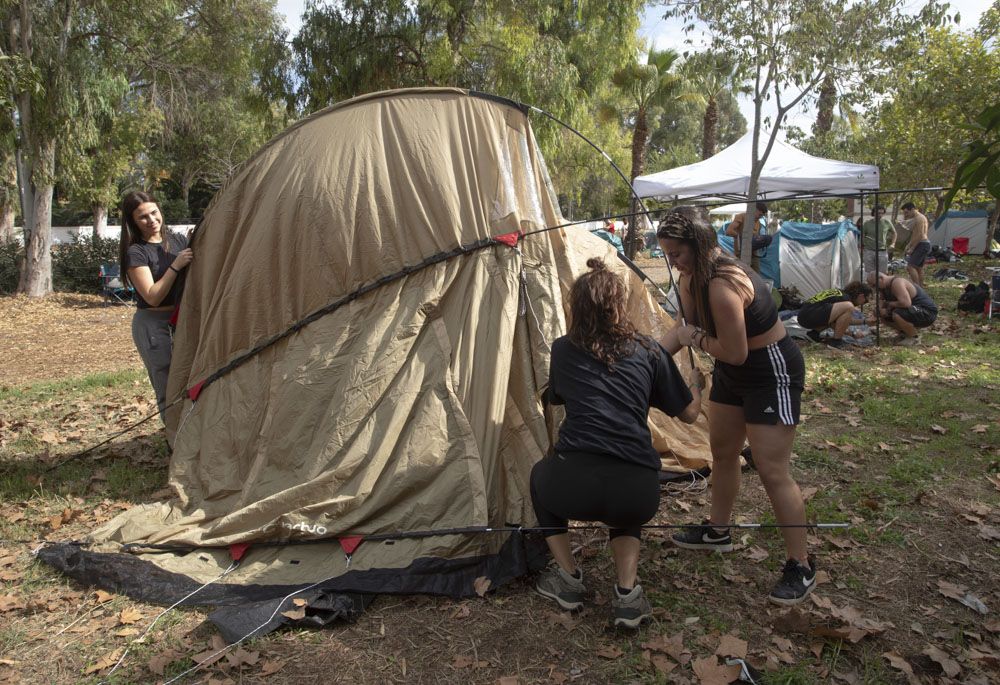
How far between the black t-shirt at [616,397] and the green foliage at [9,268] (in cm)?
1843

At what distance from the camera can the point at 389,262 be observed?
4199 mm

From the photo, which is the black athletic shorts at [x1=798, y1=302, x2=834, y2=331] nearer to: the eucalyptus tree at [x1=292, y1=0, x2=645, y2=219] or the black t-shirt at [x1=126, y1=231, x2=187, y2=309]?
the eucalyptus tree at [x1=292, y1=0, x2=645, y2=219]

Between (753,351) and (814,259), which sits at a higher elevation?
(814,259)

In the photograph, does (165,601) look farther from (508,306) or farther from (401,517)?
(508,306)

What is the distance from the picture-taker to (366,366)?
13.2 feet

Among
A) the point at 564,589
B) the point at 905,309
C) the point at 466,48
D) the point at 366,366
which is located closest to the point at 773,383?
the point at 564,589

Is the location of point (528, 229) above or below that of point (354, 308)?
above

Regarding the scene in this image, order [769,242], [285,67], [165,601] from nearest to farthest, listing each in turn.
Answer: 1. [165,601]
2. [769,242]
3. [285,67]

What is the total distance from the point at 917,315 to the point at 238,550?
341 inches

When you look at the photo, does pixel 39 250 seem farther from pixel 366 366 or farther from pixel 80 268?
pixel 366 366

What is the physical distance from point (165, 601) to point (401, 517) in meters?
1.20

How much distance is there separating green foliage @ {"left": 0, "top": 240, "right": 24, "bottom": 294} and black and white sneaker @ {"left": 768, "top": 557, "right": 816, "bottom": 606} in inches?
750

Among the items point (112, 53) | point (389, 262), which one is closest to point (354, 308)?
point (389, 262)

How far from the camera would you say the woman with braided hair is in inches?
123
